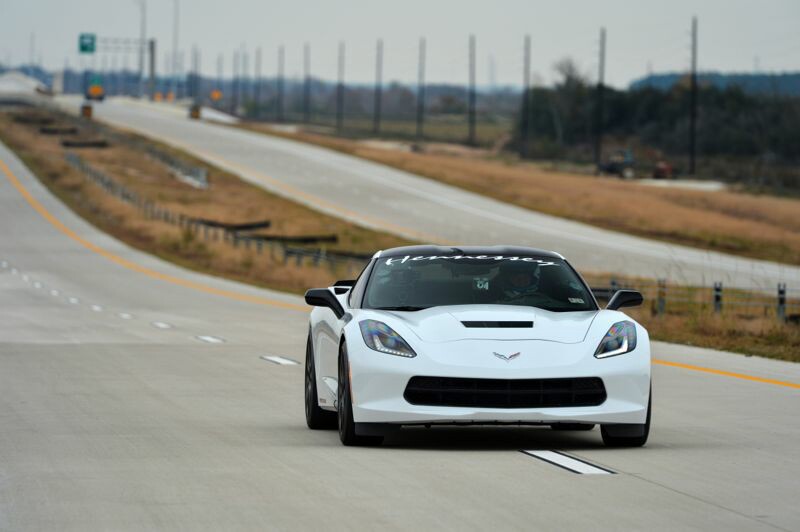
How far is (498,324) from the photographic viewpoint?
11430 mm

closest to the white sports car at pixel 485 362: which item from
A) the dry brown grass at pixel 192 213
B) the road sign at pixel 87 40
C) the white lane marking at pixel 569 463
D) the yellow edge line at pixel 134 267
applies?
the white lane marking at pixel 569 463

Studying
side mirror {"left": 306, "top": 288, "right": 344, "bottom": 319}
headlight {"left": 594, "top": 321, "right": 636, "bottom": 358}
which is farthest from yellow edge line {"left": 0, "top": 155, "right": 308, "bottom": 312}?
headlight {"left": 594, "top": 321, "right": 636, "bottom": 358}

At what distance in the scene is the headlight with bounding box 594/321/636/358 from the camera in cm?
1135

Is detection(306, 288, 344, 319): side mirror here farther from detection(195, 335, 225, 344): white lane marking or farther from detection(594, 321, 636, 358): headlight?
detection(195, 335, 225, 344): white lane marking

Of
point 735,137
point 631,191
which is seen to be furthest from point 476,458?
point 735,137

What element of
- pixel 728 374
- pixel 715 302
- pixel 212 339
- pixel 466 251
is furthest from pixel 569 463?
pixel 715 302

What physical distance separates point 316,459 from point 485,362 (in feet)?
4.20

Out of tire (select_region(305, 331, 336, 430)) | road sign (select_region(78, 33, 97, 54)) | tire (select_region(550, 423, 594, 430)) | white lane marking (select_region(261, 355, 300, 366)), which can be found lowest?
white lane marking (select_region(261, 355, 300, 366))

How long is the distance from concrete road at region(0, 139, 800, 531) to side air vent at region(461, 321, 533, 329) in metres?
0.81

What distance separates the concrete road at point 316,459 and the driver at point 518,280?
3.37 feet

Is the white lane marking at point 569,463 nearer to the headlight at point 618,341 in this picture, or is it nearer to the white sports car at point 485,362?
the white sports car at point 485,362

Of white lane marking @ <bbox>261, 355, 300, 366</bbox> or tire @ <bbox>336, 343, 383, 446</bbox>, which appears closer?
tire @ <bbox>336, 343, 383, 446</bbox>

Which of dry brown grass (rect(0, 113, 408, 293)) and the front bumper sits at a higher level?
the front bumper

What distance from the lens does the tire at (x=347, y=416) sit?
1132cm
